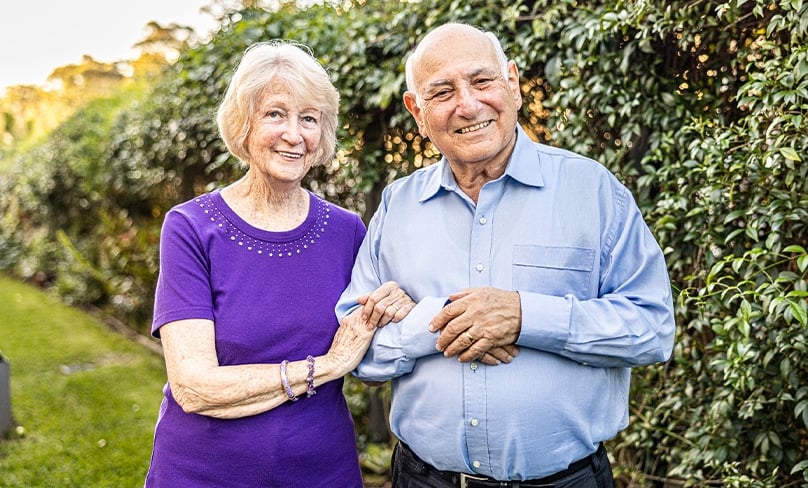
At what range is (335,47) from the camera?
401cm

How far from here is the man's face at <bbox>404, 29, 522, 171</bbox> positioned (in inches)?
74.2

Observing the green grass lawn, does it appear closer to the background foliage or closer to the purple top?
the background foliage

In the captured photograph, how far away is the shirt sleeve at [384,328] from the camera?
1852mm

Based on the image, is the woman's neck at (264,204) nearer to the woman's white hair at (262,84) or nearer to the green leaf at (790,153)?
the woman's white hair at (262,84)

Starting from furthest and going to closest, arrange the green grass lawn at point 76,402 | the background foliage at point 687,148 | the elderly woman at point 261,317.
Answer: the green grass lawn at point 76,402, the background foliage at point 687,148, the elderly woman at point 261,317

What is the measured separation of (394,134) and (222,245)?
2.11 metres

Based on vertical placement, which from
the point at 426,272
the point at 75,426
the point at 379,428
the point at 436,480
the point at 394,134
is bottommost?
the point at 75,426

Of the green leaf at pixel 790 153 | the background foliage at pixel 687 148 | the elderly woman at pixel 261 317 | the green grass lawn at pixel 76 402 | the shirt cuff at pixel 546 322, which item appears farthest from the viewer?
the green grass lawn at pixel 76 402

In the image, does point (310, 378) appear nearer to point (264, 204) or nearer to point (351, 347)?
point (351, 347)

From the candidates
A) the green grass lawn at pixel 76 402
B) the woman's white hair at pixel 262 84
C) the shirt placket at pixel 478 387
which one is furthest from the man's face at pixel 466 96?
Result: the green grass lawn at pixel 76 402

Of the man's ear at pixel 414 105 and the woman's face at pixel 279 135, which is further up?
the man's ear at pixel 414 105

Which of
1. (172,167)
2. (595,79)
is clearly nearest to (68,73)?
(172,167)

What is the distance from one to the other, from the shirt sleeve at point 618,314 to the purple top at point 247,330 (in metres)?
0.68

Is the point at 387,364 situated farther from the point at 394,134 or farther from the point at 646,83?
the point at 394,134
